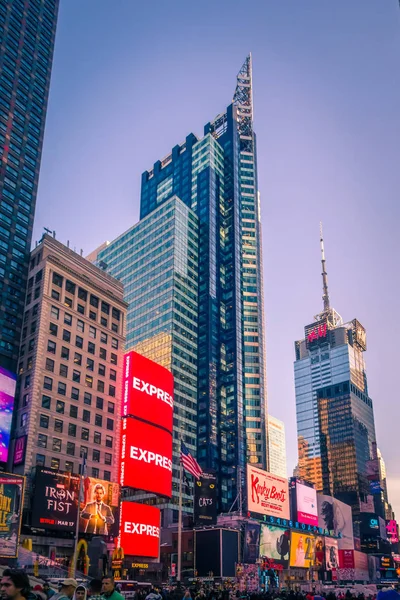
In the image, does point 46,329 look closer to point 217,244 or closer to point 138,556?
point 138,556

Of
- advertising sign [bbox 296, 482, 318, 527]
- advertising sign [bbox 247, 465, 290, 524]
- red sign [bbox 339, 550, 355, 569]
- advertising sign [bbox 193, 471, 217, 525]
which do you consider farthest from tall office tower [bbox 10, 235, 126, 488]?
red sign [bbox 339, 550, 355, 569]

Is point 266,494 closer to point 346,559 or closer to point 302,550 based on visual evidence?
point 302,550

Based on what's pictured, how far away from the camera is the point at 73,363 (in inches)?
3393

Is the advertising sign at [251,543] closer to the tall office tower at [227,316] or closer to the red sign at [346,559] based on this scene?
the red sign at [346,559]

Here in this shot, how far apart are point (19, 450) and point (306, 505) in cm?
6417

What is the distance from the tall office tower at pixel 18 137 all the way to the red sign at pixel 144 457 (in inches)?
831

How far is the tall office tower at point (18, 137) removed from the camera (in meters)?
96.4

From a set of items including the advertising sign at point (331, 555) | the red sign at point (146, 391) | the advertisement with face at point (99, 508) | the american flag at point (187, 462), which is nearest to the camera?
the american flag at point (187, 462)

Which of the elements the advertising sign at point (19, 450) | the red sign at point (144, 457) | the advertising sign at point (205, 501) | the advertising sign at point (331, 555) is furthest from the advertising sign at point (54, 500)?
the advertising sign at point (331, 555)

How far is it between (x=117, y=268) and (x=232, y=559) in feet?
371

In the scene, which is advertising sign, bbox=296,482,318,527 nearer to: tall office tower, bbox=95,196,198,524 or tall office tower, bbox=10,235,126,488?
tall office tower, bbox=95,196,198,524

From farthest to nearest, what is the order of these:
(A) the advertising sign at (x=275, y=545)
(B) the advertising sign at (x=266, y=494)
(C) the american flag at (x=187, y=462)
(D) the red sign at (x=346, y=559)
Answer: (D) the red sign at (x=346, y=559) < (A) the advertising sign at (x=275, y=545) < (B) the advertising sign at (x=266, y=494) < (C) the american flag at (x=187, y=462)

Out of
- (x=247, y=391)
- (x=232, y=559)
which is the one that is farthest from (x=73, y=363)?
(x=247, y=391)

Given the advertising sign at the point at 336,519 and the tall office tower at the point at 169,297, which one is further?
the tall office tower at the point at 169,297
